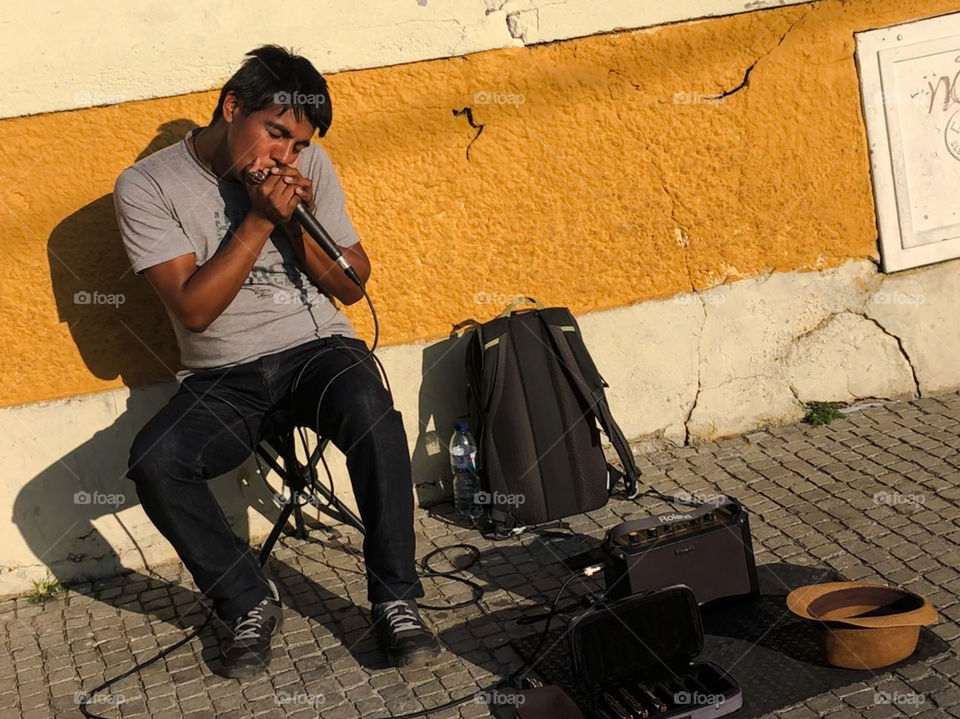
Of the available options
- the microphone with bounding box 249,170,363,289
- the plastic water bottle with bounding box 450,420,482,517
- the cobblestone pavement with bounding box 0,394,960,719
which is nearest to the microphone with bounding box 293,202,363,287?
the microphone with bounding box 249,170,363,289

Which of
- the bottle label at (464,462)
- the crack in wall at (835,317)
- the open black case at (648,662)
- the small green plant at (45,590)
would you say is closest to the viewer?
the open black case at (648,662)

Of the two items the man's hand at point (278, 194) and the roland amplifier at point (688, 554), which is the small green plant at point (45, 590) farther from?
the roland amplifier at point (688, 554)

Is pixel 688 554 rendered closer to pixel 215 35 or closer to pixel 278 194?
pixel 278 194

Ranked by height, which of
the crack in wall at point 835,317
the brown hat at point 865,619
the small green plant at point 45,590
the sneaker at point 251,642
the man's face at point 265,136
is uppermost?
Result: the man's face at point 265,136

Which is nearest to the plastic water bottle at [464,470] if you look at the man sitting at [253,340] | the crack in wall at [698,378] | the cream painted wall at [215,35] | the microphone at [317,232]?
the man sitting at [253,340]

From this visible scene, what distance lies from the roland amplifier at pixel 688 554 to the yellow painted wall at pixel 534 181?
145 centimetres

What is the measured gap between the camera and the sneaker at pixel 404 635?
375 cm

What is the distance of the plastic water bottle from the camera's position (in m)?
4.83

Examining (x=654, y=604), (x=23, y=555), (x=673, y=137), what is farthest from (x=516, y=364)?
(x=23, y=555)

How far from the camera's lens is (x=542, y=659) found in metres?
3.68

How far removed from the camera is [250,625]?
3.92 meters

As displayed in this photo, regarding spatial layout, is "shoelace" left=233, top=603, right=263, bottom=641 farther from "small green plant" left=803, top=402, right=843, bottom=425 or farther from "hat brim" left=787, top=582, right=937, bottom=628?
"small green plant" left=803, top=402, right=843, bottom=425

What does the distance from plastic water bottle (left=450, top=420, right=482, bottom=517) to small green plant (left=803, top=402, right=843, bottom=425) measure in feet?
5.01

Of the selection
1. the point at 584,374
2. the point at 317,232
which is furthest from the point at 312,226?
the point at 584,374
